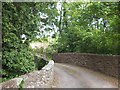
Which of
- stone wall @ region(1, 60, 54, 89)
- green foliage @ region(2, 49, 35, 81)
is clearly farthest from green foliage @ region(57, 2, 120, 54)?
stone wall @ region(1, 60, 54, 89)

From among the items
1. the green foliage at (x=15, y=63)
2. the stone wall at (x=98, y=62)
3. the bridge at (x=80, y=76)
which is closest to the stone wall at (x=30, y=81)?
the bridge at (x=80, y=76)

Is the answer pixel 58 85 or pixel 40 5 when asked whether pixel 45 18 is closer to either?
pixel 40 5

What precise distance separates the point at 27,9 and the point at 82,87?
15.6 ft

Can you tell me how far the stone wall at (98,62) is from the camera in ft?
45.5

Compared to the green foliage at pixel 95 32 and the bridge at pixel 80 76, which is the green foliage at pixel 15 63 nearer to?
the bridge at pixel 80 76

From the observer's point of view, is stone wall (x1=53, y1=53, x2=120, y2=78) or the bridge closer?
the bridge

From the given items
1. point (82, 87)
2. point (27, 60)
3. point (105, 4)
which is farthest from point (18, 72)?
point (105, 4)

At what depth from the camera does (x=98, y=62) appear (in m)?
16.2

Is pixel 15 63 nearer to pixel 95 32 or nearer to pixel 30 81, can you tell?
pixel 30 81

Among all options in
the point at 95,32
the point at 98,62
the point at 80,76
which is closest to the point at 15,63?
the point at 80,76

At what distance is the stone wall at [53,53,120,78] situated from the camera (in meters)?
13.9

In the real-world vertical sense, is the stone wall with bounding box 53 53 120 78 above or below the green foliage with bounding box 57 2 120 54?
below

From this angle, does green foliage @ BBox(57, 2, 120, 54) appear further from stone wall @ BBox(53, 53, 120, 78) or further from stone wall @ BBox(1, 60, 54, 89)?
stone wall @ BBox(1, 60, 54, 89)

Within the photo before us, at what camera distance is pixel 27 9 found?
10992mm
